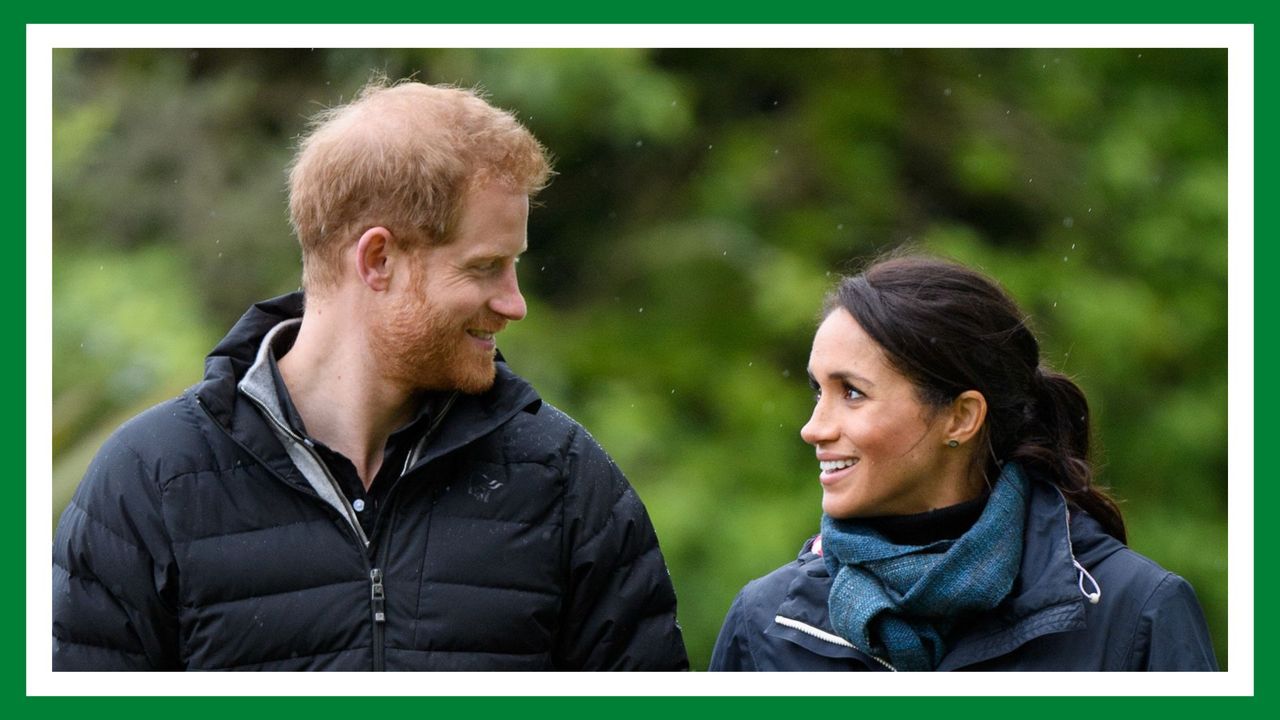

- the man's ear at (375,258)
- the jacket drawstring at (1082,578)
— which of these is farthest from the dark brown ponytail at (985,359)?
the man's ear at (375,258)

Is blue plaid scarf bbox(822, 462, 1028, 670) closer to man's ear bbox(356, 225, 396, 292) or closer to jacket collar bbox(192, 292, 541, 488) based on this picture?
jacket collar bbox(192, 292, 541, 488)

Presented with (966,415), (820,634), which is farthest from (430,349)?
(966,415)

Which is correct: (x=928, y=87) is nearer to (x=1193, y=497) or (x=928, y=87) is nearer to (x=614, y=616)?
(x=1193, y=497)

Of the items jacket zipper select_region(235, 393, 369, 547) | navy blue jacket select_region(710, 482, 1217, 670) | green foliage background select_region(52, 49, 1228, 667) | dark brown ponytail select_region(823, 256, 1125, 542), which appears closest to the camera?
navy blue jacket select_region(710, 482, 1217, 670)

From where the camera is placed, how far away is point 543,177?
298cm

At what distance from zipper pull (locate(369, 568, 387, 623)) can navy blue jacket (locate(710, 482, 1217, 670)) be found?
2.22 ft

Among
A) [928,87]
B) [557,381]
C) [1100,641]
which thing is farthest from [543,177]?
[928,87]

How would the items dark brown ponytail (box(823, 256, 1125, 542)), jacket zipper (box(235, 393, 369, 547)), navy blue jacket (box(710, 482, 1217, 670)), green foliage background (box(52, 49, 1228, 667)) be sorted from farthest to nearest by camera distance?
green foliage background (box(52, 49, 1228, 667)) → dark brown ponytail (box(823, 256, 1125, 542)) → jacket zipper (box(235, 393, 369, 547)) → navy blue jacket (box(710, 482, 1217, 670))

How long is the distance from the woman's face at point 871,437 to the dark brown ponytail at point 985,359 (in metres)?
0.04

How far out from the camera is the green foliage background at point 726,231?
620 centimetres

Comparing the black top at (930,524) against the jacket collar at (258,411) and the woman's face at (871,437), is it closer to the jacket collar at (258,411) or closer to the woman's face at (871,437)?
the woman's face at (871,437)

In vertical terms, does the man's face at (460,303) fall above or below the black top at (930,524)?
above

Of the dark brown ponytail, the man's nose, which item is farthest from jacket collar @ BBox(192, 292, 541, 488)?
the dark brown ponytail

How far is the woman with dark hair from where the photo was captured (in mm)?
2840
